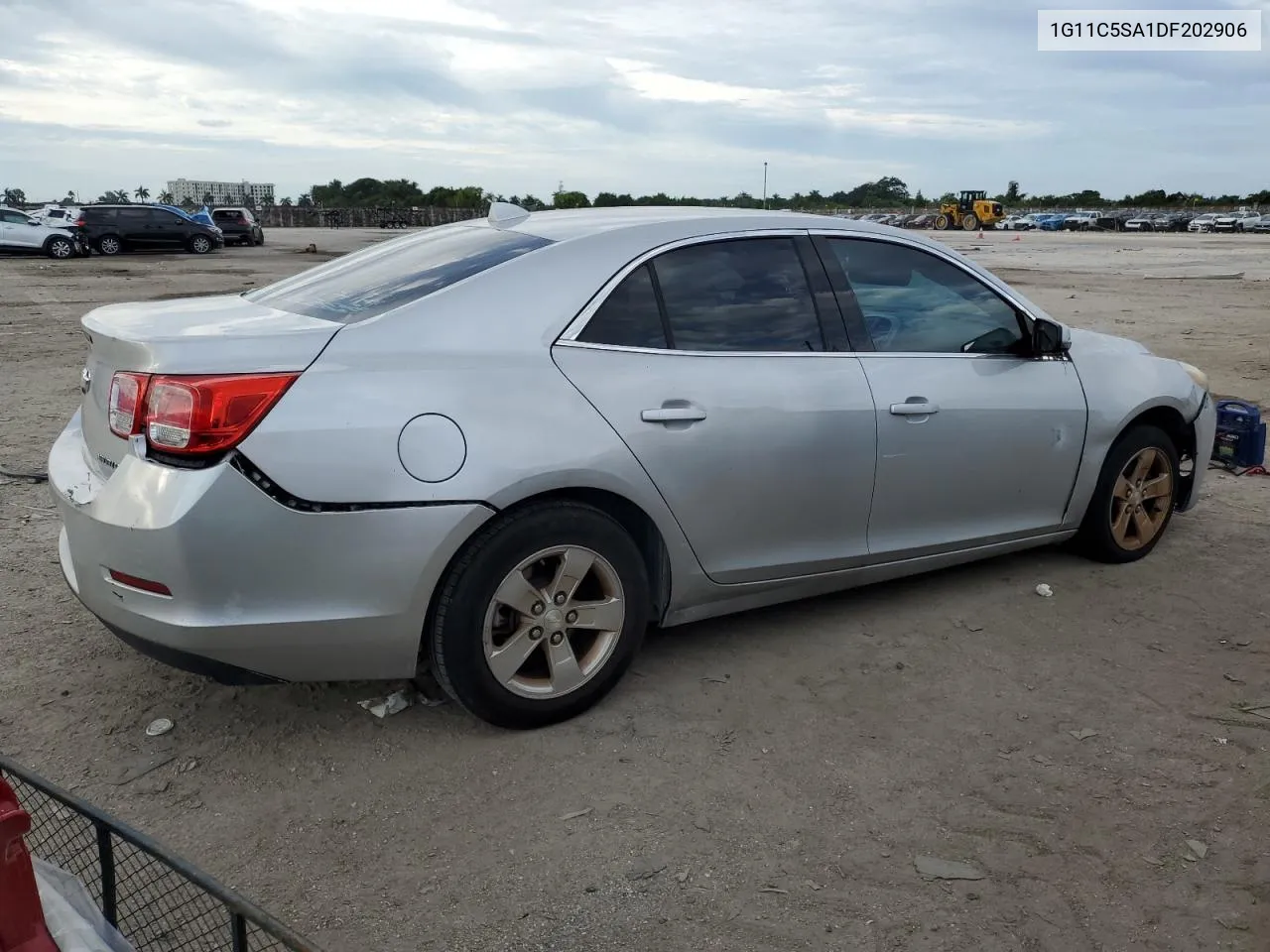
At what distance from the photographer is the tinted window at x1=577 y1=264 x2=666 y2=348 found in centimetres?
344

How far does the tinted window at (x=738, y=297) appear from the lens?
11.9 ft

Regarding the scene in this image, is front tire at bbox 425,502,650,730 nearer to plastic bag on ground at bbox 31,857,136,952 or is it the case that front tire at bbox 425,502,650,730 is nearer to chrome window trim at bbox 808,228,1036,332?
plastic bag on ground at bbox 31,857,136,952

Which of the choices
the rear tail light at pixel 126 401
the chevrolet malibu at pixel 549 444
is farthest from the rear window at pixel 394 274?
the rear tail light at pixel 126 401

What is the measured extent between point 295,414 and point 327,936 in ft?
4.32

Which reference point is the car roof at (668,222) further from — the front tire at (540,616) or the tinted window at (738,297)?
the front tire at (540,616)

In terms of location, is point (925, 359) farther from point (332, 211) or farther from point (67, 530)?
point (332, 211)

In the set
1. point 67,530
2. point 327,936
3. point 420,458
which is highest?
point 420,458

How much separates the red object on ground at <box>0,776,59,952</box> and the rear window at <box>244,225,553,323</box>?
1.74 metres

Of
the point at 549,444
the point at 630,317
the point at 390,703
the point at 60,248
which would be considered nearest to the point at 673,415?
the point at 630,317

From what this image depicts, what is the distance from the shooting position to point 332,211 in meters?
70.2

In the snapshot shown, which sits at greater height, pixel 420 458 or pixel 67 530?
pixel 420 458

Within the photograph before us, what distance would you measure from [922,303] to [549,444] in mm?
1853

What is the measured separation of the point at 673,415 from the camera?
11.4 ft

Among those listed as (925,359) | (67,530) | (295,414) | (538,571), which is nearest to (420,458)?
(295,414)
